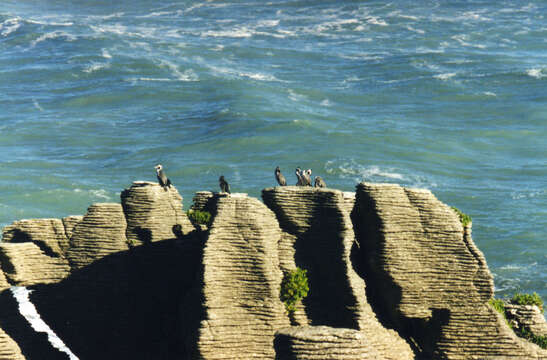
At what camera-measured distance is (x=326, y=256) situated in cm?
3234

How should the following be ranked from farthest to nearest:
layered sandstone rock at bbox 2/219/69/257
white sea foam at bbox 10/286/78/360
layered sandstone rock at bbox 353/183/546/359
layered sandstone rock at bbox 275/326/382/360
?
layered sandstone rock at bbox 2/219/69/257, white sea foam at bbox 10/286/78/360, layered sandstone rock at bbox 353/183/546/359, layered sandstone rock at bbox 275/326/382/360

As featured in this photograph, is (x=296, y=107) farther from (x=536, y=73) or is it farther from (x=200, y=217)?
(x=200, y=217)

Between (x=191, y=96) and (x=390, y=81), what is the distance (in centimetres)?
3216

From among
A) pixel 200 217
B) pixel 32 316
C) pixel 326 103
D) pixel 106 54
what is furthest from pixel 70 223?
pixel 106 54

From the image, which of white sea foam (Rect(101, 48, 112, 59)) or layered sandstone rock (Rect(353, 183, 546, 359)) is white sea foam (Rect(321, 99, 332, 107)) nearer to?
white sea foam (Rect(101, 48, 112, 59))

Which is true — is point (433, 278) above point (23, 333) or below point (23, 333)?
above

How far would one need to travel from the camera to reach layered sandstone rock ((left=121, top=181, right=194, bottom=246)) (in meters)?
35.5

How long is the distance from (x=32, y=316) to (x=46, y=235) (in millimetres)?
3536

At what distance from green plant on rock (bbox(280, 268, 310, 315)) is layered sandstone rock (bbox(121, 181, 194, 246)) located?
6457 millimetres

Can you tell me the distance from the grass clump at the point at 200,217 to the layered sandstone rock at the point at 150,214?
566 mm

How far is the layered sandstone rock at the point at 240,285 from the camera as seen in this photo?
1185 inches

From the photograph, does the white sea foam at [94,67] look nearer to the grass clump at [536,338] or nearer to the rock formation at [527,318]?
the rock formation at [527,318]

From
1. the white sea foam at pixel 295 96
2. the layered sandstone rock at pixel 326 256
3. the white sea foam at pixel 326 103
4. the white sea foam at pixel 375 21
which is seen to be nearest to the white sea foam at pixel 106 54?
the white sea foam at pixel 295 96

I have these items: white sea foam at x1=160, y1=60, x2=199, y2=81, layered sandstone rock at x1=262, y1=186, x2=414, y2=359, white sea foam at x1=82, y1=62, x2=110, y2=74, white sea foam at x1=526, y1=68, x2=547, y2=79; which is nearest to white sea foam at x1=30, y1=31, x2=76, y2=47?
white sea foam at x1=82, y1=62, x2=110, y2=74
